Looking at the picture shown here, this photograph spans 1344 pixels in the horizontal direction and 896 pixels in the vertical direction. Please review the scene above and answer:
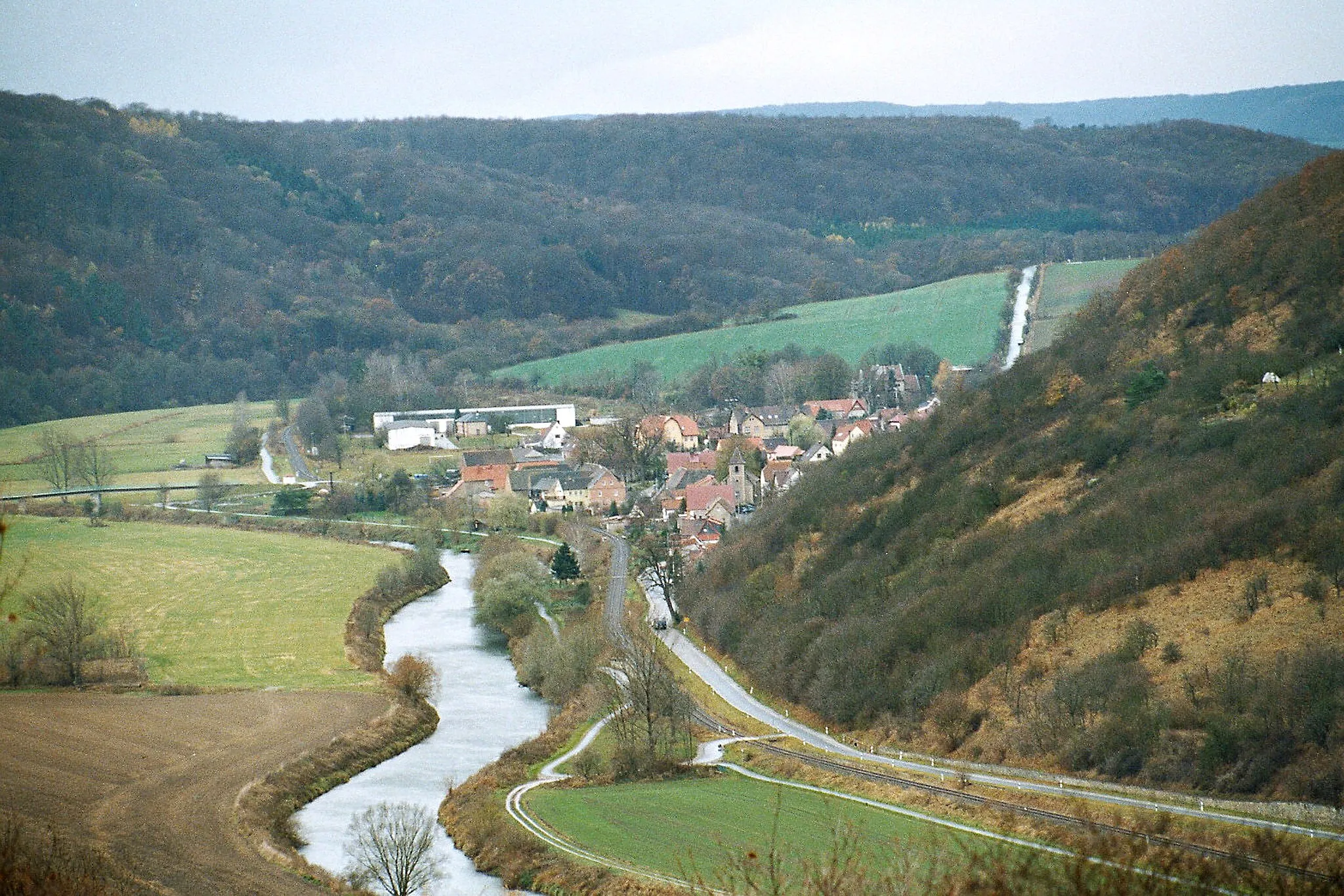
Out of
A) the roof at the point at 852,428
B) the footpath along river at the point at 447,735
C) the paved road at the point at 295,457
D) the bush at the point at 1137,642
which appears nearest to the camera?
the bush at the point at 1137,642

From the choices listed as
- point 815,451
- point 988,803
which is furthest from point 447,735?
point 815,451

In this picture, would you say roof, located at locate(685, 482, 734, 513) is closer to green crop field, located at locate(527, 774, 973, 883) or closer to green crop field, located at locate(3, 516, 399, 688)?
green crop field, located at locate(3, 516, 399, 688)

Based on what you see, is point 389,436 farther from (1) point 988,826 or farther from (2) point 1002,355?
(1) point 988,826

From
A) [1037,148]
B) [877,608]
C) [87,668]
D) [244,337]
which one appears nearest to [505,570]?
[87,668]

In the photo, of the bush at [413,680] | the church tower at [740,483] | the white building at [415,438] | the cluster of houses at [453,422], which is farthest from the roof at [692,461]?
the bush at [413,680]

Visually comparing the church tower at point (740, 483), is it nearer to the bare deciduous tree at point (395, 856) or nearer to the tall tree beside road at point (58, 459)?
the tall tree beside road at point (58, 459)

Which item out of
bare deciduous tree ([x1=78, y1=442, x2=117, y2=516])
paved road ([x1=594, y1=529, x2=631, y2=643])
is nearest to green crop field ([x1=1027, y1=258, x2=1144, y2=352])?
paved road ([x1=594, y1=529, x2=631, y2=643])

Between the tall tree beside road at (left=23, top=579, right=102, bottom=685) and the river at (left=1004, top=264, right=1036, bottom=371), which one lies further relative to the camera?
the river at (left=1004, top=264, right=1036, bottom=371)

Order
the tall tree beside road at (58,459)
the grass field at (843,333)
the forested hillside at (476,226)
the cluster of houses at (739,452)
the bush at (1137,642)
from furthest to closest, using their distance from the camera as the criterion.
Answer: the forested hillside at (476,226) < the grass field at (843,333) < the tall tree beside road at (58,459) < the cluster of houses at (739,452) < the bush at (1137,642)
